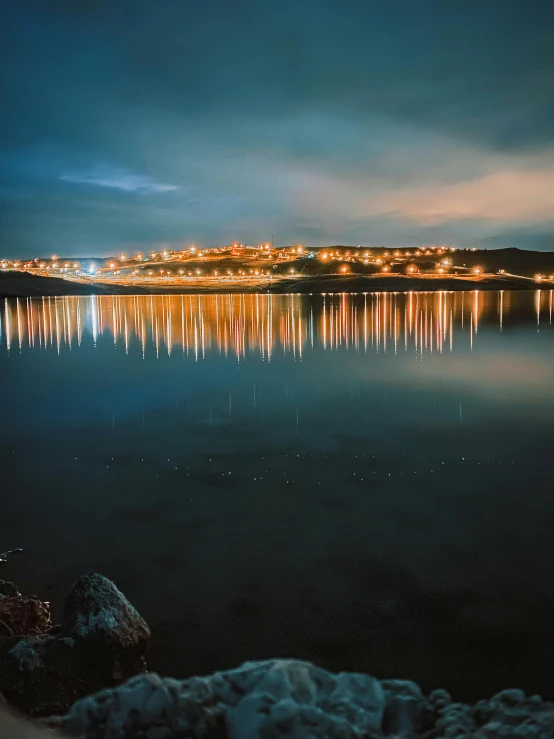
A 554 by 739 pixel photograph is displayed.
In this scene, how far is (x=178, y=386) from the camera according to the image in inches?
602

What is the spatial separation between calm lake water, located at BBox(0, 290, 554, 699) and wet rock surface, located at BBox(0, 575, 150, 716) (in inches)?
13.4

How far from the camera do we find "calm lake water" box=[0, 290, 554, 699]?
4590 millimetres

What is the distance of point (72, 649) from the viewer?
4.14m

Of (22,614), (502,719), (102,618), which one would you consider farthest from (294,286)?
(502,719)

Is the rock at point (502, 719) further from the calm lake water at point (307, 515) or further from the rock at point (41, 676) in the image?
the rock at point (41, 676)

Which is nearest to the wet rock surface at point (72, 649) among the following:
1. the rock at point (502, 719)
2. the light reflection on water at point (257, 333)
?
the rock at point (502, 719)

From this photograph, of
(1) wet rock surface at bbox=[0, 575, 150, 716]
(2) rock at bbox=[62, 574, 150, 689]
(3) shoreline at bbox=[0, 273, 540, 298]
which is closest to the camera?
(1) wet rock surface at bbox=[0, 575, 150, 716]

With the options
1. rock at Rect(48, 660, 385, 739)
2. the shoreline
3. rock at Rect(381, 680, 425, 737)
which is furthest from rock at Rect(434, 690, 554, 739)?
the shoreline

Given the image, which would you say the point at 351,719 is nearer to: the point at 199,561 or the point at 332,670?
the point at 332,670

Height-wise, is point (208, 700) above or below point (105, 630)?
below

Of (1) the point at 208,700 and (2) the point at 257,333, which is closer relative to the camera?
(1) the point at 208,700

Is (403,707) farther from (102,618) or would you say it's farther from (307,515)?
(307,515)

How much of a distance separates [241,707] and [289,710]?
1.04ft

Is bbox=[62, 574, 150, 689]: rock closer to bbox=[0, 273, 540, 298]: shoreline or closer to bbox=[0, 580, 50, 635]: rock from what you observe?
bbox=[0, 580, 50, 635]: rock
